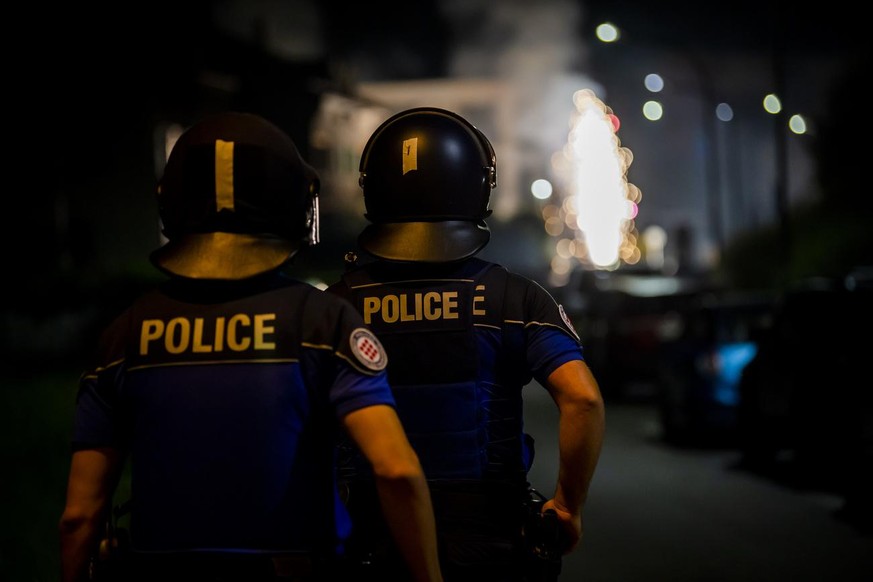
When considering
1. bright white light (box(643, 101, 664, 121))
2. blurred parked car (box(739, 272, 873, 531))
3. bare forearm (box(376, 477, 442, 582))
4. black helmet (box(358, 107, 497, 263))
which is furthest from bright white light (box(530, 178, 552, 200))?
bare forearm (box(376, 477, 442, 582))

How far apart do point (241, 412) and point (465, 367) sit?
979mm

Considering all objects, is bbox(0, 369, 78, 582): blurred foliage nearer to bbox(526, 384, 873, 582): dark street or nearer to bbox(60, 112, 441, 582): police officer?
bbox(526, 384, 873, 582): dark street

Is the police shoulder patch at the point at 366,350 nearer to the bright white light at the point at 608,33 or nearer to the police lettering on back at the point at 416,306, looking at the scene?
the police lettering on back at the point at 416,306

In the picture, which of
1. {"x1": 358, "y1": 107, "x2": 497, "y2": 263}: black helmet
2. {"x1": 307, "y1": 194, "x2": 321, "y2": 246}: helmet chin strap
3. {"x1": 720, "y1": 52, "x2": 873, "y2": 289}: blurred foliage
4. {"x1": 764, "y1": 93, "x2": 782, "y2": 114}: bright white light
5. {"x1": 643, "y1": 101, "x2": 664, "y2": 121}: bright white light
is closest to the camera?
{"x1": 307, "y1": 194, "x2": 321, "y2": 246}: helmet chin strap

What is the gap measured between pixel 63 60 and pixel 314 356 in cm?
4139

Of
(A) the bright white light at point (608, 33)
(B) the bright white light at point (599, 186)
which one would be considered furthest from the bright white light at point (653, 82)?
(B) the bright white light at point (599, 186)

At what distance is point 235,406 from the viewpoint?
285 cm

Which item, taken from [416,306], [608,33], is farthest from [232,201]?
[608,33]

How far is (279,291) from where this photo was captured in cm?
293

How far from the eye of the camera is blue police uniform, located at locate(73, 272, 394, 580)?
2.83 metres

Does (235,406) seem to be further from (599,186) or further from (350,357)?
(599,186)

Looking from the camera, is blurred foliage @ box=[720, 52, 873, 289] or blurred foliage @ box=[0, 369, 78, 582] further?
blurred foliage @ box=[720, 52, 873, 289]

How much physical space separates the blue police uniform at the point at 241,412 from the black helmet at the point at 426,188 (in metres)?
0.89

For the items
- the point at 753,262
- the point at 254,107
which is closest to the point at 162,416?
the point at 753,262
